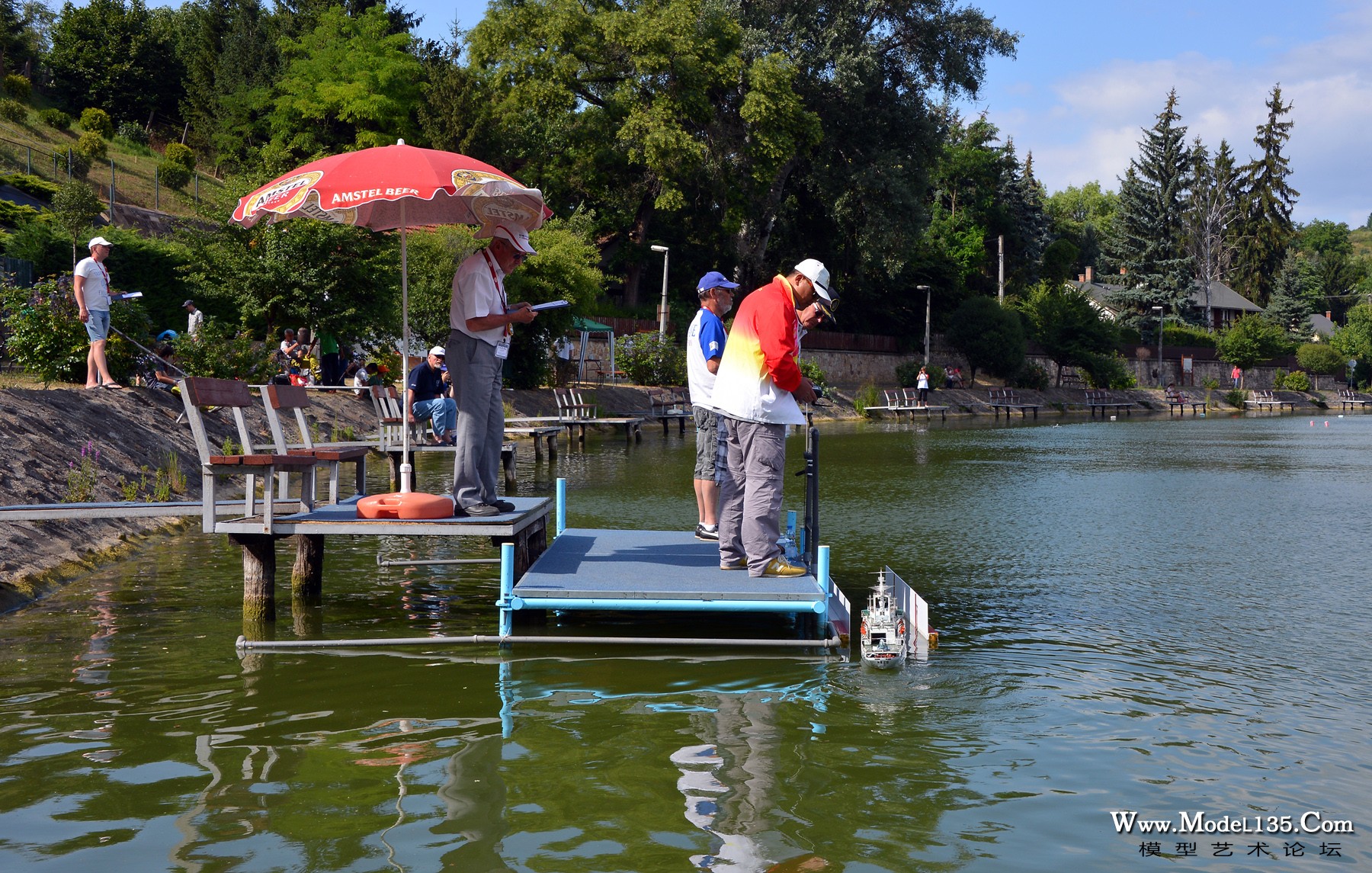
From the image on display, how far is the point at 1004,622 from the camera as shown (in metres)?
8.66

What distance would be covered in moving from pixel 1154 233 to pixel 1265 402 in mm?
13358

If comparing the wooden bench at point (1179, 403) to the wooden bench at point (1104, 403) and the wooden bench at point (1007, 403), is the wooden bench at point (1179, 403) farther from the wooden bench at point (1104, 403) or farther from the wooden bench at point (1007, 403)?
the wooden bench at point (1007, 403)

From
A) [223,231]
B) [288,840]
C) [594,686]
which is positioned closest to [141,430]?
[594,686]

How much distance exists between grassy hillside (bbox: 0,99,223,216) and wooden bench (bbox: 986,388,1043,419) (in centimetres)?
3734

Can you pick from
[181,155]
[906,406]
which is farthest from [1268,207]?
[181,155]

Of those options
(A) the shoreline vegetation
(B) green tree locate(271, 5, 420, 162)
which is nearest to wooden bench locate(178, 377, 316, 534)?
(A) the shoreline vegetation

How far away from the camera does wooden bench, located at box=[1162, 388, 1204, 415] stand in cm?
7031

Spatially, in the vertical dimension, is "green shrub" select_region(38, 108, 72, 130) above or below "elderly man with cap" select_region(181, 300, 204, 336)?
above

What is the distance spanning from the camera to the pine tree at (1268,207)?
97.7 m

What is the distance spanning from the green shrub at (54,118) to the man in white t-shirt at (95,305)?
4191 cm

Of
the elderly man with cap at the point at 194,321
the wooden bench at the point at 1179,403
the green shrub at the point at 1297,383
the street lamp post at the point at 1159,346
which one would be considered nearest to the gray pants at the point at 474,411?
the elderly man with cap at the point at 194,321

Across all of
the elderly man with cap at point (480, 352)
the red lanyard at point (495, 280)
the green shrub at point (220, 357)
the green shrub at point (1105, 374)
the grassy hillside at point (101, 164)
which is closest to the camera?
the elderly man with cap at point (480, 352)

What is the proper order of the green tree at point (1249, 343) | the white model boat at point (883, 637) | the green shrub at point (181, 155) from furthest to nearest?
1. the green tree at point (1249, 343)
2. the green shrub at point (181, 155)
3. the white model boat at point (883, 637)

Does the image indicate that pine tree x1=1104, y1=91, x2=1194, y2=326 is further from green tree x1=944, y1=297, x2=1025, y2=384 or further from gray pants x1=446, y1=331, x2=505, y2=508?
gray pants x1=446, y1=331, x2=505, y2=508
